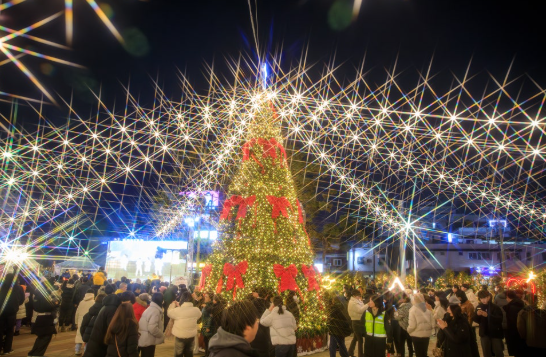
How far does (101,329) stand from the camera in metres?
6.06

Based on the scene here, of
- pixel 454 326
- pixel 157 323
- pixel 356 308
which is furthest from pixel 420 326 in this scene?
pixel 157 323

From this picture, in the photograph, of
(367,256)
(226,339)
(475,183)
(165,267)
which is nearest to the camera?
(226,339)

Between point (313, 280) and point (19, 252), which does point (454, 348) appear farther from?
point (19, 252)

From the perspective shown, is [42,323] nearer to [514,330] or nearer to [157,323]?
[157,323]

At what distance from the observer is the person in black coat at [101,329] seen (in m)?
5.98

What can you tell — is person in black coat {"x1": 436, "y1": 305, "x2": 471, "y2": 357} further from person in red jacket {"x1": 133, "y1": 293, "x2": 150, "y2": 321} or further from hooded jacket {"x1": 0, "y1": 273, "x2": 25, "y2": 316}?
hooded jacket {"x1": 0, "y1": 273, "x2": 25, "y2": 316}

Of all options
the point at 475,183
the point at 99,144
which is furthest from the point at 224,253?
the point at 475,183

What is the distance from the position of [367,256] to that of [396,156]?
1596 inches

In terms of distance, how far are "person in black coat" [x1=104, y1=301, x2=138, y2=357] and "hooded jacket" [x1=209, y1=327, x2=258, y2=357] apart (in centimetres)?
355

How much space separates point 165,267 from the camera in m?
26.2

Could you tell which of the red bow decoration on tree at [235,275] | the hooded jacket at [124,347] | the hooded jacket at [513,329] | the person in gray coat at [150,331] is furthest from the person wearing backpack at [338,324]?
the hooded jacket at [124,347]

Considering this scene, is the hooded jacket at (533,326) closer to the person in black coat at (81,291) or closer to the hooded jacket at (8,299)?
the hooded jacket at (8,299)

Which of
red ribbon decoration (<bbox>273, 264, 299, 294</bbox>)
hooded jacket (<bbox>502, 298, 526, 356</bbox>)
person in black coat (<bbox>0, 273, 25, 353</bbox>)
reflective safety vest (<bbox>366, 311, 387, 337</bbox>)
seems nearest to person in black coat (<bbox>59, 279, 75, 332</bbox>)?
person in black coat (<bbox>0, 273, 25, 353</bbox>)

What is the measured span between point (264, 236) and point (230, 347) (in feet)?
26.1
